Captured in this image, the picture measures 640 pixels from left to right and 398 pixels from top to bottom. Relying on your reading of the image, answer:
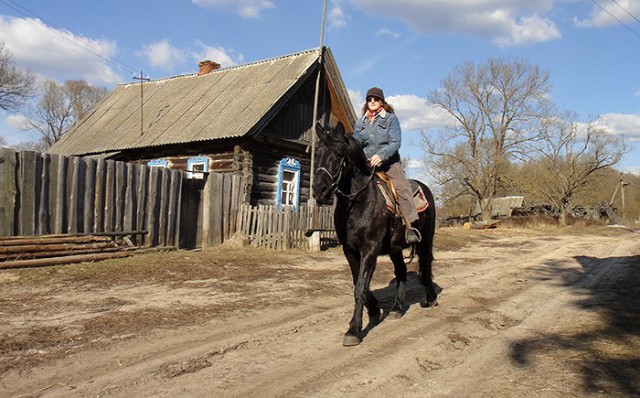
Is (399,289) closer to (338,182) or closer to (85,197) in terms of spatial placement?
(338,182)

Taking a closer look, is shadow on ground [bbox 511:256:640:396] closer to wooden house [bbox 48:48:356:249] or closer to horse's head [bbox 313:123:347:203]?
horse's head [bbox 313:123:347:203]

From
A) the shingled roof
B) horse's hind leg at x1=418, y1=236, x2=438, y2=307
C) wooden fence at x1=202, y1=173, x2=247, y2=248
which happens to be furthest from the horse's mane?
the shingled roof

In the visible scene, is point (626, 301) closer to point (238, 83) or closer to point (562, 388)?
point (562, 388)

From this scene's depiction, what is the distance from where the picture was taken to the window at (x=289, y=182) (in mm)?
17016

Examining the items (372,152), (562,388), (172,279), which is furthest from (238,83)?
(562,388)

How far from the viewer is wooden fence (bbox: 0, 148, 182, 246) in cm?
898

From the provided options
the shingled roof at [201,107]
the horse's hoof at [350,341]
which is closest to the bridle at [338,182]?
the horse's hoof at [350,341]

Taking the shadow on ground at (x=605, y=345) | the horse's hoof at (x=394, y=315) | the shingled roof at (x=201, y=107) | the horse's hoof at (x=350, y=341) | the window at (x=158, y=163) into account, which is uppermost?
the shingled roof at (x=201, y=107)

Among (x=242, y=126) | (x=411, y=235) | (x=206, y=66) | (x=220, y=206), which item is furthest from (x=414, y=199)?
(x=206, y=66)

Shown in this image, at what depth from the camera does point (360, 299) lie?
15.8 feet

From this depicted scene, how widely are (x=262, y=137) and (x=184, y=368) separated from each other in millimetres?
12577

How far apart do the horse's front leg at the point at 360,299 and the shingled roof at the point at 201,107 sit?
32.6ft

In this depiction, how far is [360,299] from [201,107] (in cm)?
1495

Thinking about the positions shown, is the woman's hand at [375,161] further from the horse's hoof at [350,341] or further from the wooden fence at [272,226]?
the wooden fence at [272,226]
